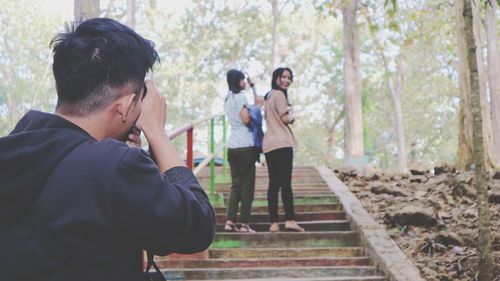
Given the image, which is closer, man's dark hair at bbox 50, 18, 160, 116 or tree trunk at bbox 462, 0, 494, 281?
man's dark hair at bbox 50, 18, 160, 116

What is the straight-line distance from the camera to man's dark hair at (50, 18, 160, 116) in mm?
1201

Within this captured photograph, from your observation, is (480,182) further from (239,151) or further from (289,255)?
(239,151)

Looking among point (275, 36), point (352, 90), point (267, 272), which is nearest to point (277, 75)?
point (267, 272)

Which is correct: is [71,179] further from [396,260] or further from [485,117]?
[485,117]

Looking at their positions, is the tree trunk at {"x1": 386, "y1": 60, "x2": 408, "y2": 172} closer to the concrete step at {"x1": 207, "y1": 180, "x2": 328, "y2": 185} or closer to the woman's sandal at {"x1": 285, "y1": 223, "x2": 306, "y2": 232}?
the concrete step at {"x1": 207, "y1": 180, "x2": 328, "y2": 185}

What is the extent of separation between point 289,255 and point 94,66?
4.75m

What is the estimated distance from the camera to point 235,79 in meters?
6.21

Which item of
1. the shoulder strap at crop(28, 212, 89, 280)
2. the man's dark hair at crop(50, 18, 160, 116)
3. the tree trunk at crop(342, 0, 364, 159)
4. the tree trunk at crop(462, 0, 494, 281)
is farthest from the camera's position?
the tree trunk at crop(342, 0, 364, 159)

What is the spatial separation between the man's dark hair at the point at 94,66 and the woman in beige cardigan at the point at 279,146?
4848 millimetres

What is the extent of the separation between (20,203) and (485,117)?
27.5 ft

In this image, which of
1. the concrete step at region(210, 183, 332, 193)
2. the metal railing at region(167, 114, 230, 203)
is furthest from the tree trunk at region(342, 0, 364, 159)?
the concrete step at region(210, 183, 332, 193)

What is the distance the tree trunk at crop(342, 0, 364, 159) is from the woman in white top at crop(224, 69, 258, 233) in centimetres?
729

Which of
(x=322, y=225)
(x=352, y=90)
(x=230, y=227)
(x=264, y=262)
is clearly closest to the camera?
(x=264, y=262)

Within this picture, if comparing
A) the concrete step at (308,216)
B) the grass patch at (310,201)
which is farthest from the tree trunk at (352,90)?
the concrete step at (308,216)
